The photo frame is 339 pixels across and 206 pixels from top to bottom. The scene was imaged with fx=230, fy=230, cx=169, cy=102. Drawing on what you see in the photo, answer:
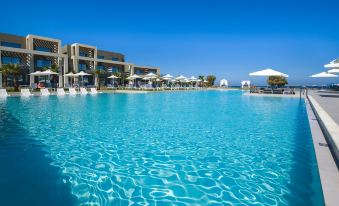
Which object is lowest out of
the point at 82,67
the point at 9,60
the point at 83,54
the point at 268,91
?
the point at 268,91

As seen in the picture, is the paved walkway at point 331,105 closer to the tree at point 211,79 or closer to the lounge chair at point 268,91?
the lounge chair at point 268,91

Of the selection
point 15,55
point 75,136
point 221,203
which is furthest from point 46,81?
point 221,203

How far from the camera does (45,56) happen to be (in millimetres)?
29984

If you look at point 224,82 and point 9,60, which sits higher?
point 9,60

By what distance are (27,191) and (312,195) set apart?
4124mm

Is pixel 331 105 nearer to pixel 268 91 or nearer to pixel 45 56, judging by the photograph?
pixel 268 91

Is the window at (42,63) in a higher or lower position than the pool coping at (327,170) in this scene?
higher

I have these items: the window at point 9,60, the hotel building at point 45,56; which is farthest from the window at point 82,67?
the window at point 9,60

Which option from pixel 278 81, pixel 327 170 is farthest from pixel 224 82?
pixel 327 170

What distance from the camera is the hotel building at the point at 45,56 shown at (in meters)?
27.1

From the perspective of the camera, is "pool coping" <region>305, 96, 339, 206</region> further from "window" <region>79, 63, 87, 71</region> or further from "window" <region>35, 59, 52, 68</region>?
"window" <region>79, 63, 87, 71</region>

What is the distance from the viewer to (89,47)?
35938 mm

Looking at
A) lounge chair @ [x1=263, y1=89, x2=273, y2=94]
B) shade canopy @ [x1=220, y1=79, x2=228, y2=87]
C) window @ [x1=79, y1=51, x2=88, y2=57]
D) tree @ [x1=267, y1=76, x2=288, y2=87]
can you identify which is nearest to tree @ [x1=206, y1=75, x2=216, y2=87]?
shade canopy @ [x1=220, y1=79, x2=228, y2=87]

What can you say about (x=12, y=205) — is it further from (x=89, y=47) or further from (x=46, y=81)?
(x=89, y=47)
